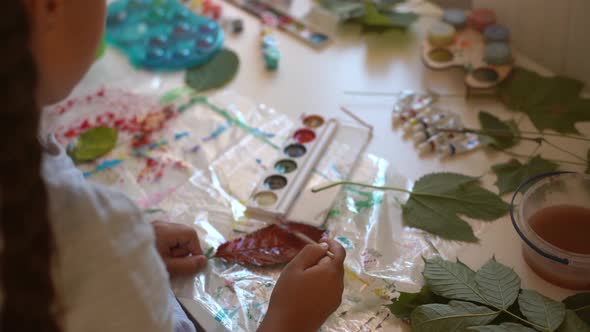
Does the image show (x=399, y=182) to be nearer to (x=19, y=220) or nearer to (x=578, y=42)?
(x=578, y=42)

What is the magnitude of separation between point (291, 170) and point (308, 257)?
7.9 inches

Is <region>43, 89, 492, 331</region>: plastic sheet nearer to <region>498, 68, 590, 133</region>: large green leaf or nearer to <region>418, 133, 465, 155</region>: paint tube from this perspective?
<region>418, 133, 465, 155</region>: paint tube

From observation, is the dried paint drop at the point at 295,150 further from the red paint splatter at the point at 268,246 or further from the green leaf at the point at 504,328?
the green leaf at the point at 504,328

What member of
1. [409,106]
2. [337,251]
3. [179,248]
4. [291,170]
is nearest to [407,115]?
[409,106]

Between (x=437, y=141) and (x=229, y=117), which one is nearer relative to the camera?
(x=437, y=141)

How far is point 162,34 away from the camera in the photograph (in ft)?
3.62

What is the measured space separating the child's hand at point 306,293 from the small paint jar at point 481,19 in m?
0.57

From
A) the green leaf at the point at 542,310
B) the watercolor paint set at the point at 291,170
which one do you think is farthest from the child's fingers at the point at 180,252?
the green leaf at the point at 542,310

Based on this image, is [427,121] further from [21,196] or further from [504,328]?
[21,196]

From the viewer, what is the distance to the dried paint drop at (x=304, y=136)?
0.85m

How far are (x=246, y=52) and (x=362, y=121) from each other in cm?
33

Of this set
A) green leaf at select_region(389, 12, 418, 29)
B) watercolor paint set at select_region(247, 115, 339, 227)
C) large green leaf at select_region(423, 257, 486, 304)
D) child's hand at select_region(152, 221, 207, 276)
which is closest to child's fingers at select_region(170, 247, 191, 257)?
child's hand at select_region(152, 221, 207, 276)

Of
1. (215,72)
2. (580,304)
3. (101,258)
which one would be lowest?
(580,304)

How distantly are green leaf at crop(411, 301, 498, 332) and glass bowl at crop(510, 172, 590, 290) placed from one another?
0.10 metres
